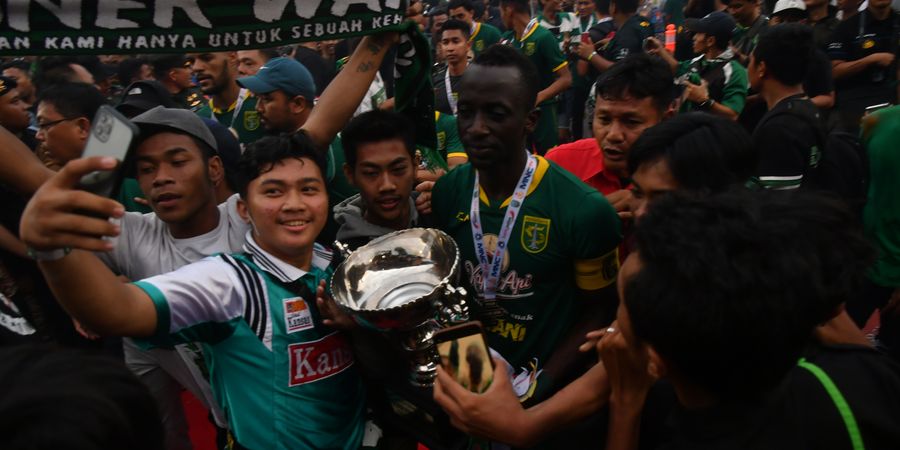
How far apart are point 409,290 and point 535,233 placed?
1.87ft

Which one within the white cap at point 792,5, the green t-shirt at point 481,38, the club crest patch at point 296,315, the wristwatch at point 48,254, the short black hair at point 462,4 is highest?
the short black hair at point 462,4

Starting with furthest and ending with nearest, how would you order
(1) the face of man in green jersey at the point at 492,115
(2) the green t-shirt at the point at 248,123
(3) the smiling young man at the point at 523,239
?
(2) the green t-shirt at the point at 248,123 < (1) the face of man in green jersey at the point at 492,115 < (3) the smiling young man at the point at 523,239

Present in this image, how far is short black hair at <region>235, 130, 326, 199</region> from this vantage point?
2326mm

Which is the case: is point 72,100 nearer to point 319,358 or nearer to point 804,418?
point 319,358

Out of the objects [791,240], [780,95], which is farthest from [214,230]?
[780,95]

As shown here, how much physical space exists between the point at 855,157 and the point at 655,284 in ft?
10.3

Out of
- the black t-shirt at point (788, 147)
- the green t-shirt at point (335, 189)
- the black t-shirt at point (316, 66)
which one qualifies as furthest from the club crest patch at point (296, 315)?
the black t-shirt at point (316, 66)

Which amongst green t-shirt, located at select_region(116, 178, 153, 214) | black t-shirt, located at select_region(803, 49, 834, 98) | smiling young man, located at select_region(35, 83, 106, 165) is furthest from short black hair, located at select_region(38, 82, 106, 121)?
→ black t-shirt, located at select_region(803, 49, 834, 98)

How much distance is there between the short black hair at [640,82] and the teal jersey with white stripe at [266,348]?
Result: 1623mm

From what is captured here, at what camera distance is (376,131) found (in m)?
2.81

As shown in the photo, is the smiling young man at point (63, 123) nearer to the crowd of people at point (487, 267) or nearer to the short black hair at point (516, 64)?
the crowd of people at point (487, 267)

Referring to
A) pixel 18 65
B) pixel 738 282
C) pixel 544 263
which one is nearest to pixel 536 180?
pixel 544 263

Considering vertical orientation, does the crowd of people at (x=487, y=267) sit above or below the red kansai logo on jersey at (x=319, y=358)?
above

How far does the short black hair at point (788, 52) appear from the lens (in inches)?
153
